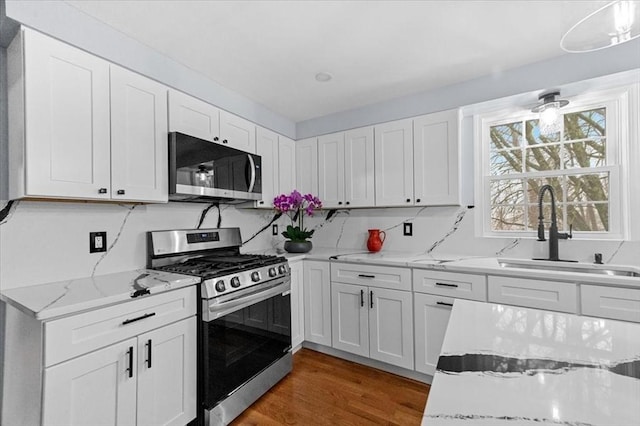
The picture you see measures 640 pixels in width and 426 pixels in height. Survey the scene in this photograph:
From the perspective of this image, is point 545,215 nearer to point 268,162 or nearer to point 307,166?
point 307,166

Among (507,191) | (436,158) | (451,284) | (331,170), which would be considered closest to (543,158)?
(507,191)

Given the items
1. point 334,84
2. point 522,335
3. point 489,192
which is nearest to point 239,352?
point 522,335

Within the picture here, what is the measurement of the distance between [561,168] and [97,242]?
11.2 feet

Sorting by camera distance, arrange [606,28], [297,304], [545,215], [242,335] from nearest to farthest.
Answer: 1. [606,28]
2. [242,335]
3. [545,215]
4. [297,304]

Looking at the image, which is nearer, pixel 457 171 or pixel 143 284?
pixel 143 284

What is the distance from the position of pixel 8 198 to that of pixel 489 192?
10.9ft

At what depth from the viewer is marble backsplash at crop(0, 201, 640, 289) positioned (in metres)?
1.61

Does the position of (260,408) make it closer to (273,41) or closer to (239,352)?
(239,352)

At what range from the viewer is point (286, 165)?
3242mm

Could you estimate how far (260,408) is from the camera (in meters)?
2.01

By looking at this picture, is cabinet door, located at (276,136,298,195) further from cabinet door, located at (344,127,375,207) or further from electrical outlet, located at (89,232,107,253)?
electrical outlet, located at (89,232,107,253)

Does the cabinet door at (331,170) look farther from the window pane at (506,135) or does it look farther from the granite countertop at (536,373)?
the granite countertop at (536,373)

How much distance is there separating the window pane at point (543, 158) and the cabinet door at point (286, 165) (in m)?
1.97

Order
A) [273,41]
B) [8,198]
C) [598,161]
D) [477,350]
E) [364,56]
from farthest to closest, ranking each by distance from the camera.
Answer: [598,161] → [364,56] → [273,41] → [8,198] → [477,350]
